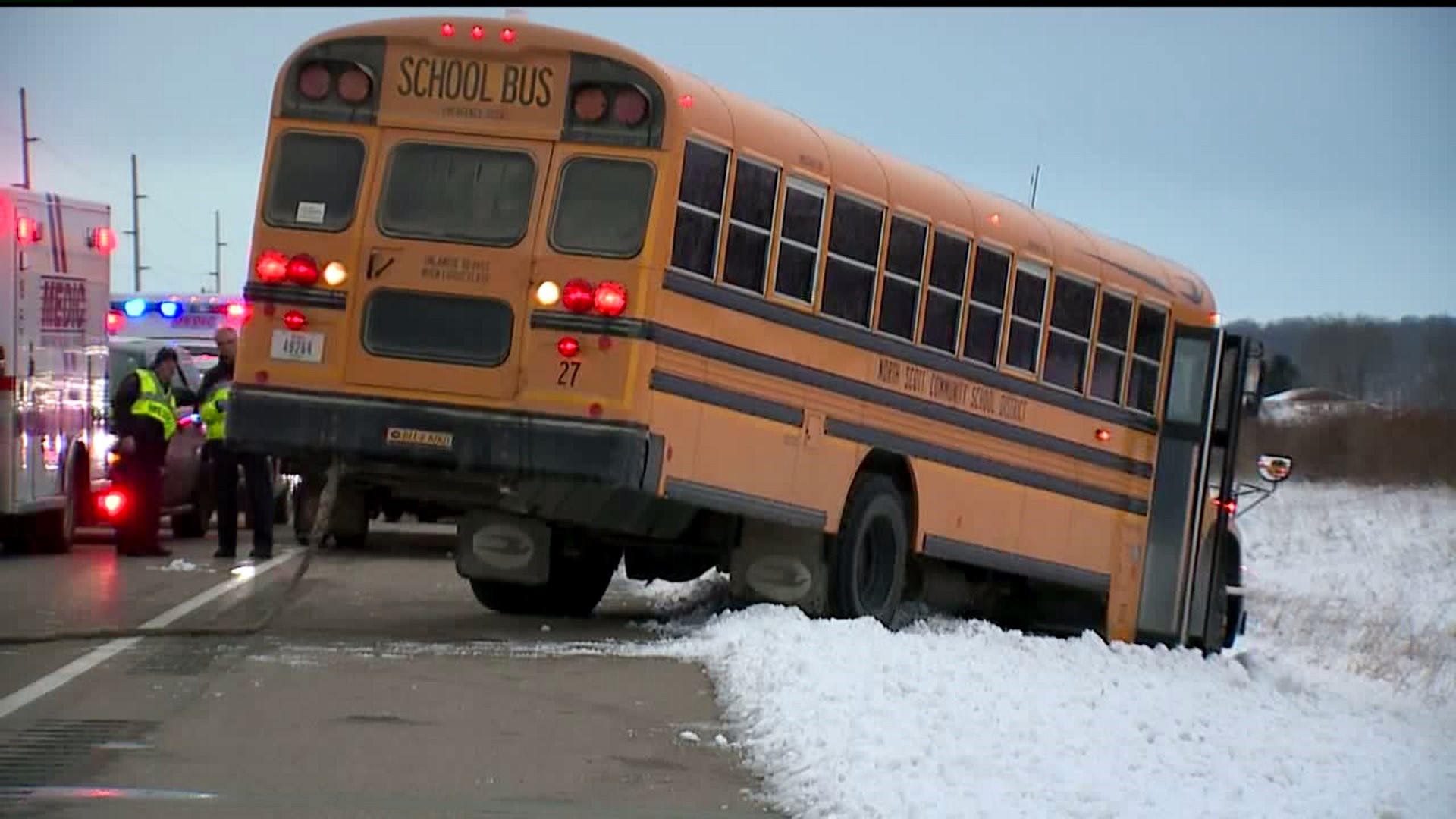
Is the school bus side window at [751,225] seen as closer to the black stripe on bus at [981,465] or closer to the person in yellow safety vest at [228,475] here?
the black stripe on bus at [981,465]

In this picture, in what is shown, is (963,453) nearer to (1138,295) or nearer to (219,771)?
(1138,295)

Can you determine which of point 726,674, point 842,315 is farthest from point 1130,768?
point 842,315

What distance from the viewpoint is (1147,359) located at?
17.9 metres

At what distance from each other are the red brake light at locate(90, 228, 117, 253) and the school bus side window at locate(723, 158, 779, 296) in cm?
959

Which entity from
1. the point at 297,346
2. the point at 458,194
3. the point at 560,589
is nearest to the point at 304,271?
the point at 297,346

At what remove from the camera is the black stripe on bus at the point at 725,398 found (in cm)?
1296

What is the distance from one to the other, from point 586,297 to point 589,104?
1.03m

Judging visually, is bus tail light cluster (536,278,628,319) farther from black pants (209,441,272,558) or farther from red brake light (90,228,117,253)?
red brake light (90,228,117,253)

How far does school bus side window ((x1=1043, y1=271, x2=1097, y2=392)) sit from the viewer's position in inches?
659

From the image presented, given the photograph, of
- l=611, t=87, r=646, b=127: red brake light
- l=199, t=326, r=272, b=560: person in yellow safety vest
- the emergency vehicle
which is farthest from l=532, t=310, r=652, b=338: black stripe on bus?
the emergency vehicle

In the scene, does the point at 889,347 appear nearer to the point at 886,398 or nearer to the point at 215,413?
the point at 886,398

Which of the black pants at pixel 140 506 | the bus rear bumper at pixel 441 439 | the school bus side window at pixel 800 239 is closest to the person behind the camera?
the bus rear bumper at pixel 441 439

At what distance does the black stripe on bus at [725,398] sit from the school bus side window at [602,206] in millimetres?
679

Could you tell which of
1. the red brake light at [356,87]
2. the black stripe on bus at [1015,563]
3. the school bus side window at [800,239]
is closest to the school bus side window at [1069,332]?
the black stripe on bus at [1015,563]
